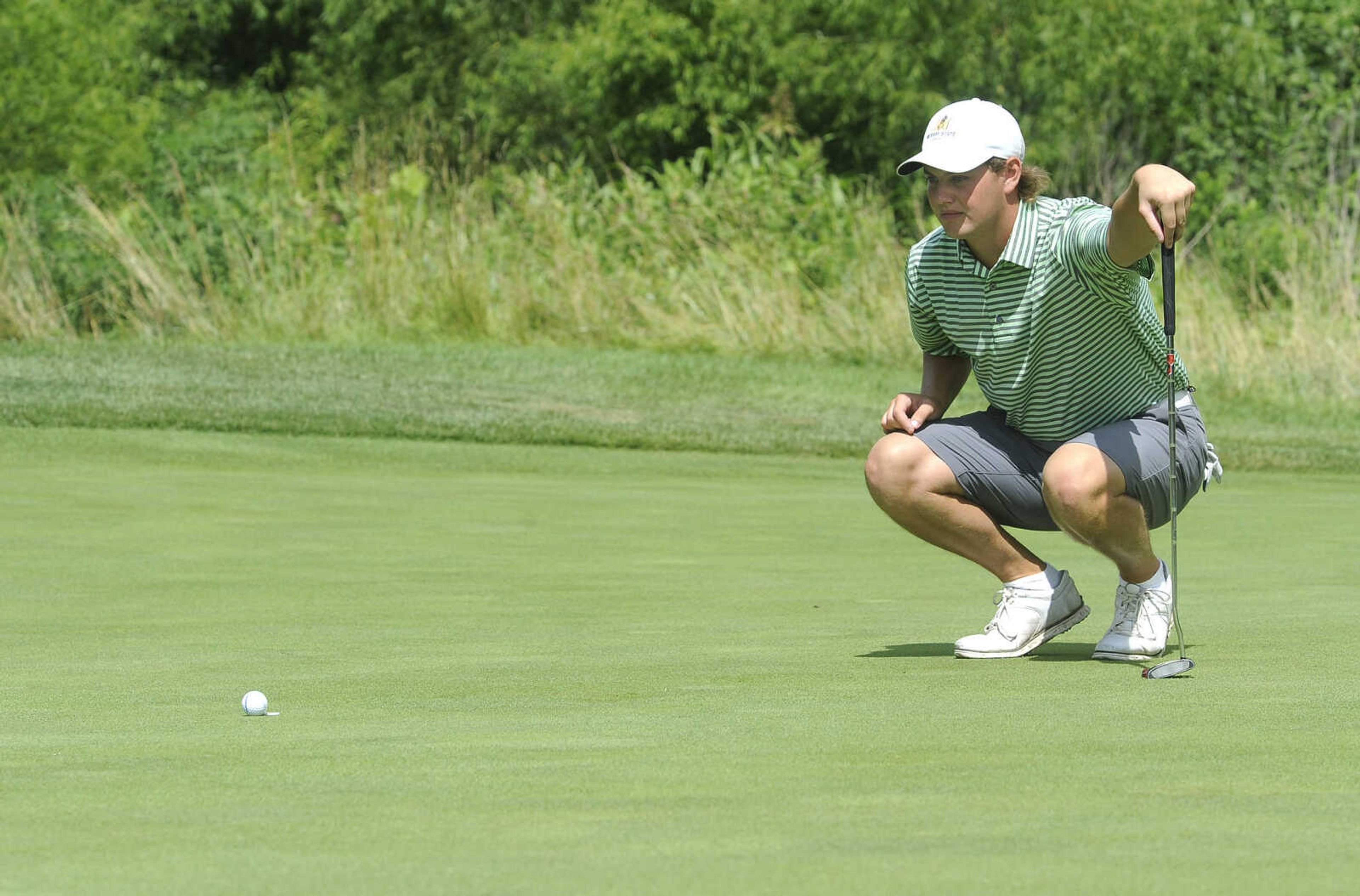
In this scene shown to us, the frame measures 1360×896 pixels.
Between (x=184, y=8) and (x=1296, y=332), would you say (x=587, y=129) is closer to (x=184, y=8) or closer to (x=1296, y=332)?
(x=184, y=8)

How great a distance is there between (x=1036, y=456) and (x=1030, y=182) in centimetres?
74

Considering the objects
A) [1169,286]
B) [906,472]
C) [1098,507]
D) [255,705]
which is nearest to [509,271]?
[906,472]

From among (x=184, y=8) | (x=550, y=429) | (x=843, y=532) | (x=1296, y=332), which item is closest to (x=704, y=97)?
(x=184, y=8)

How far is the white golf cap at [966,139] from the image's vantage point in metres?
5.51

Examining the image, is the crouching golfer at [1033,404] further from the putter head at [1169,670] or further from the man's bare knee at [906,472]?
the putter head at [1169,670]

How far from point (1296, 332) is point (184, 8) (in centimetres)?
2628

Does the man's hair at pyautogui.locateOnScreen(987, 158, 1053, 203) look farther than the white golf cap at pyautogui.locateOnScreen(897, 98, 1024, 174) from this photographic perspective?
Yes

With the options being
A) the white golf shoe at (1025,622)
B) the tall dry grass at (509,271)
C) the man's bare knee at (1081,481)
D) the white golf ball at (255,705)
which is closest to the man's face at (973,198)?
the man's bare knee at (1081,481)

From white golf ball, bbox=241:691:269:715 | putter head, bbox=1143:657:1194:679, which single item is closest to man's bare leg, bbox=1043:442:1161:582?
putter head, bbox=1143:657:1194:679

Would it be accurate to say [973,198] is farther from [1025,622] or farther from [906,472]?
[1025,622]

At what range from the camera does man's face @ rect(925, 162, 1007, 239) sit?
5.56m

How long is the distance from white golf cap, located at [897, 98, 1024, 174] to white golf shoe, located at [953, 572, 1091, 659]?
3.61ft

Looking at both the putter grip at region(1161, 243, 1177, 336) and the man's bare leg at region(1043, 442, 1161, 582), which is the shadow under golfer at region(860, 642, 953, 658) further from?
the putter grip at region(1161, 243, 1177, 336)

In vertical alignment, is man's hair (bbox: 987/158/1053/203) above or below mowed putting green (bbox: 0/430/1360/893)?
above
